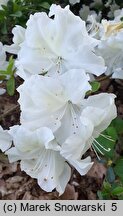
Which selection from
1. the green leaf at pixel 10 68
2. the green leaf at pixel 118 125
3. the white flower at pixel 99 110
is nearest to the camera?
the white flower at pixel 99 110

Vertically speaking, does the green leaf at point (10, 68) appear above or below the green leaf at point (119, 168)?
above

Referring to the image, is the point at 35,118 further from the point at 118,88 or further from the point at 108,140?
the point at 118,88

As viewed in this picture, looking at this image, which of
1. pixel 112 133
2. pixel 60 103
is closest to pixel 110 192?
pixel 112 133

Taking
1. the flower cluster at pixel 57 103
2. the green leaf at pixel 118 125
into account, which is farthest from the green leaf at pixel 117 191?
the green leaf at pixel 118 125

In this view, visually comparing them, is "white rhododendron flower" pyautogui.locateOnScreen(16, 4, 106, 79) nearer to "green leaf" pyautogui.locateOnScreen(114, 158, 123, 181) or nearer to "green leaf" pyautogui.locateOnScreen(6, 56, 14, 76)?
"green leaf" pyautogui.locateOnScreen(6, 56, 14, 76)

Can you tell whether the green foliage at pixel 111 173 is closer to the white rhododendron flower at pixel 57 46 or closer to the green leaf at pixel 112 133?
the green leaf at pixel 112 133
